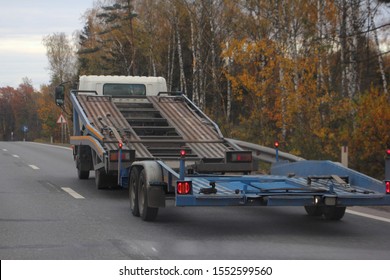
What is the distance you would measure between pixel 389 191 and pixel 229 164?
370cm

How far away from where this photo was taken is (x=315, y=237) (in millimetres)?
8617

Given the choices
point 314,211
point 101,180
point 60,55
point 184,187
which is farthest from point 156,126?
point 60,55

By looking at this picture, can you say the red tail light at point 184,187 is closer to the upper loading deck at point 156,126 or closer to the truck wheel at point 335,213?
the truck wheel at point 335,213

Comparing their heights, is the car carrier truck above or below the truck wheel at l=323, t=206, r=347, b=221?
above

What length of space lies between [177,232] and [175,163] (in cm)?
276

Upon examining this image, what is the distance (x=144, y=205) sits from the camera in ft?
32.2

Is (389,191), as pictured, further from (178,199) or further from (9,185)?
(9,185)

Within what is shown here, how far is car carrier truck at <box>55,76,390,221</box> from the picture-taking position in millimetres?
8648

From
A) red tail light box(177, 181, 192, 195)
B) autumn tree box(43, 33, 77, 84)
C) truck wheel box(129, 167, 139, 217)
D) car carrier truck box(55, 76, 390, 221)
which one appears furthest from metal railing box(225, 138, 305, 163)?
autumn tree box(43, 33, 77, 84)

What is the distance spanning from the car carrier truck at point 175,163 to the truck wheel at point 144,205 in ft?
0.05

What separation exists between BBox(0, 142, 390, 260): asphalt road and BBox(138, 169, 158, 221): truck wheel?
133mm

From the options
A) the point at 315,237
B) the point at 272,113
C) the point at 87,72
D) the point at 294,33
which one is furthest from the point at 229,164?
the point at 87,72

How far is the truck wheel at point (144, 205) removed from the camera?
31.8 ft

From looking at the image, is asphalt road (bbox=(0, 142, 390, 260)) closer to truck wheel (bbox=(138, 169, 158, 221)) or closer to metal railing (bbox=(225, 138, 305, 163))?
truck wheel (bbox=(138, 169, 158, 221))
